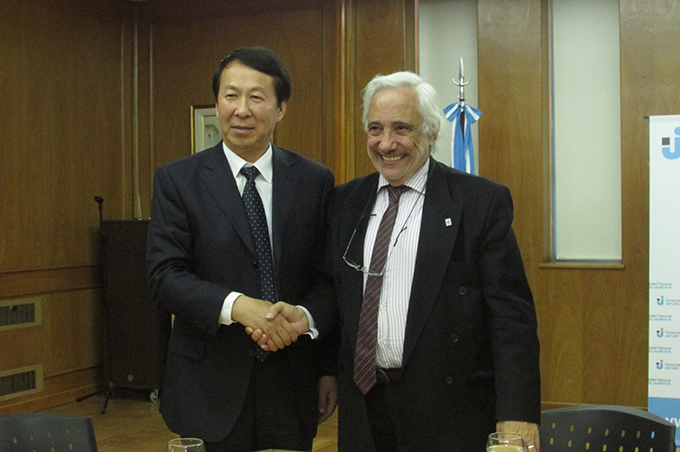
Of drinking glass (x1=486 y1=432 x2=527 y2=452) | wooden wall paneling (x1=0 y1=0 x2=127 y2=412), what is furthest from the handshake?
wooden wall paneling (x1=0 y1=0 x2=127 y2=412)

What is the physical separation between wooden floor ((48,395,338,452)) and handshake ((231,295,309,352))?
2.49m

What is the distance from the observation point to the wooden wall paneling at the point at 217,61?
5.99 meters

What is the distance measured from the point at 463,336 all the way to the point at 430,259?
23 centimetres

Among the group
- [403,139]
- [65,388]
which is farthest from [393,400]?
[65,388]

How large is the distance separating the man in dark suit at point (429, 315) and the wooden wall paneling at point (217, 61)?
390 centimetres

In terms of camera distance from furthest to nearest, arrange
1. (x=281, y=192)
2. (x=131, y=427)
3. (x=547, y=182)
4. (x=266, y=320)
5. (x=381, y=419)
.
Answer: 1. (x=547, y=182)
2. (x=131, y=427)
3. (x=281, y=192)
4. (x=381, y=419)
5. (x=266, y=320)

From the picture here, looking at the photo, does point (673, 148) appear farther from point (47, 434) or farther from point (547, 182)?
point (47, 434)

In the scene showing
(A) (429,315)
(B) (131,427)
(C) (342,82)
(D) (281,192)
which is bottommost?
(B) (131,427)

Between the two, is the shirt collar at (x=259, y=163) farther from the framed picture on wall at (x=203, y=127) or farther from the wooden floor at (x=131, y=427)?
the framed picture on wall at (x=203, y=127)

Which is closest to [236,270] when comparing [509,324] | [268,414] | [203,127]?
[268,414]

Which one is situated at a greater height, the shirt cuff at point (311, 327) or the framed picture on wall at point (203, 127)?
the framed picture on wall at point (203, 127)

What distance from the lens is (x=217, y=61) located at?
6.28 metres

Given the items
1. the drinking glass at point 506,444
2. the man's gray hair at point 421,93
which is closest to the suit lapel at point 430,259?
the man's gray hair at point 421,93

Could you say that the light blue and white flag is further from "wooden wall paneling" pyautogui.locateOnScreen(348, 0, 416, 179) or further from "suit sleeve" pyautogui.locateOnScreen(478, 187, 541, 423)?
"suit sleeve" pyautogui.locateOnScreen(478, 187, 541, 423)
